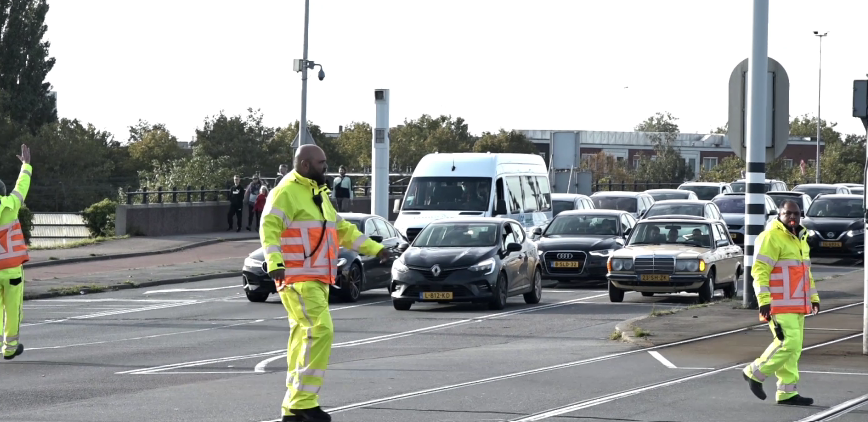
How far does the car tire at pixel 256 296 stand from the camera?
73.4 ft

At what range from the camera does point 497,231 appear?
21562mm

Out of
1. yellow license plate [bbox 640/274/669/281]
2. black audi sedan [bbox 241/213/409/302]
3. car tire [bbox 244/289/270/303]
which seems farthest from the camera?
car tire [bbox 244/289/270/303]

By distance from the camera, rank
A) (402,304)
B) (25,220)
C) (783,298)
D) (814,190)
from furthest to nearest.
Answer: (814,190) → (25,220) → (402,304) → (783,298)

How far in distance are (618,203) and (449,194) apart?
9.29 meters

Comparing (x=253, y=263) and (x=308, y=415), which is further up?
(x=253, y=263)

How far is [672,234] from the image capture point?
2319 centimetres

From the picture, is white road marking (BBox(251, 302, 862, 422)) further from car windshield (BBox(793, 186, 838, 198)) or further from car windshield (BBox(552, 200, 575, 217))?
car windshield (BBox(793, 186, 838, 198))

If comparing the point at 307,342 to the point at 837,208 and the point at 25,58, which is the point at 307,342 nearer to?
the point at 837,208

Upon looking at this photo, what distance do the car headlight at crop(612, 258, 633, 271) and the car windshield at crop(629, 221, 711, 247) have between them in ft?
4.11

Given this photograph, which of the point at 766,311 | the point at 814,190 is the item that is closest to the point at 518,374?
the point at 766,311

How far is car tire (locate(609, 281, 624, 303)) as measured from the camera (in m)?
22.1

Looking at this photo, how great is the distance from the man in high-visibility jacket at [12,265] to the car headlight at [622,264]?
34.2 feet

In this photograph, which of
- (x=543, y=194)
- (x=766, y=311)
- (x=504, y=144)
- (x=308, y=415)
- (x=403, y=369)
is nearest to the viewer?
(x=308, y=415)

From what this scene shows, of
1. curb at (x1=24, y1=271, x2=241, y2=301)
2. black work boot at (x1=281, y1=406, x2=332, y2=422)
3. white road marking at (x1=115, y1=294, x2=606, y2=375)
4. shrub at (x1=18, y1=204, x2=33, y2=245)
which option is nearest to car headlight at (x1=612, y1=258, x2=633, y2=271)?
white road marking at (x1=115, y1=294, x2=606, y2=375)
